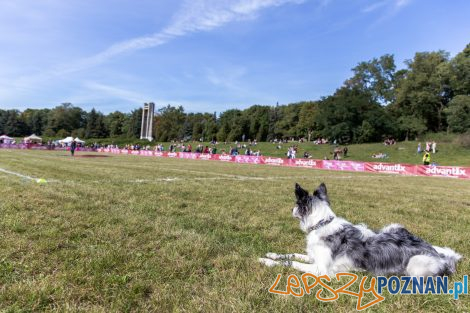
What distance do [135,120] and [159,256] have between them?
150 meters

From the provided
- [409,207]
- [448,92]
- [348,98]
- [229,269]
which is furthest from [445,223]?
[448,92]

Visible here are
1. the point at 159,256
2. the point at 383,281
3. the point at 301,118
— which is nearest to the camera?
the point at 383,281

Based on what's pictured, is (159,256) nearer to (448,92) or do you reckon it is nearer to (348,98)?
(348,98)

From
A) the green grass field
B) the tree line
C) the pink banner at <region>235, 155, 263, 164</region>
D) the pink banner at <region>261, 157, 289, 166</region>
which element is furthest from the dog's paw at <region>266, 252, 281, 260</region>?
the tree line

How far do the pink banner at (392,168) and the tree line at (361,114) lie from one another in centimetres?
4249

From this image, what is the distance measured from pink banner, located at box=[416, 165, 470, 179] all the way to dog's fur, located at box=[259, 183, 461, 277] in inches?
1082

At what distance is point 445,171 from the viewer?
28.3 m

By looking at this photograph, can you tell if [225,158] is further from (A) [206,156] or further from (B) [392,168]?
(B) [392,168]

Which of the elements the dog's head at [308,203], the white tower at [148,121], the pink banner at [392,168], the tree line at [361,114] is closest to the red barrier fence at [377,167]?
the pink banner at [392,168]

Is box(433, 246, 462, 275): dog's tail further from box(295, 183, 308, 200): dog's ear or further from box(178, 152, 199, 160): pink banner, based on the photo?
box(178, 152, 199, 160): pink banner

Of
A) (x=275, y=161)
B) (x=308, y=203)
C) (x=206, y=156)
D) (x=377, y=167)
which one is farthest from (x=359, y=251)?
(x=206, y=156)

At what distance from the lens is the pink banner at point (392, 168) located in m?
29.6

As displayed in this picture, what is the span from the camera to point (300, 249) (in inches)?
206

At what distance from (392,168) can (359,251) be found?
2957 centimetres
